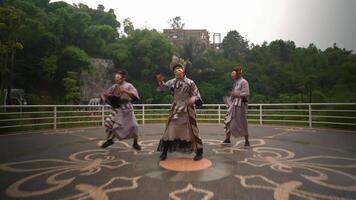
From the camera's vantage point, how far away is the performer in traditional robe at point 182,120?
13.5ft

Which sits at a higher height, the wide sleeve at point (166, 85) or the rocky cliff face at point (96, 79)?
the rocky cliff face at point (96, 79)

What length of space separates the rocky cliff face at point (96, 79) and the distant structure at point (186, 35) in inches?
730

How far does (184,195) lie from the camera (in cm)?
261

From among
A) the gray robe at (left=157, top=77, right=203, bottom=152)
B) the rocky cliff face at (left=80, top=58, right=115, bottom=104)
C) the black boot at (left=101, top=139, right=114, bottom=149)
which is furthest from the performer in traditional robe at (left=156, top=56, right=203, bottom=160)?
the rocky cliff face at (left=80, top=58, right=115, bottom=104)

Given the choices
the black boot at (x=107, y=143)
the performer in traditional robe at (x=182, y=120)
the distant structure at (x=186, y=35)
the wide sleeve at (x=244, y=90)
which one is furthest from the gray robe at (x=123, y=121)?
the distant structure at (x=186, y=35)

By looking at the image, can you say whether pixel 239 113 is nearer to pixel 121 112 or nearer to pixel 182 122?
pixel 182 122

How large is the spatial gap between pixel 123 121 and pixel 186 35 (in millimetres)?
55094

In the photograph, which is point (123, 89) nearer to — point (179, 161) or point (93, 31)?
point (179, 161)

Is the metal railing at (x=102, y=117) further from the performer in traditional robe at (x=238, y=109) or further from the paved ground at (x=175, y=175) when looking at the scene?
the performer in traditional robe at (x=238, y=109)

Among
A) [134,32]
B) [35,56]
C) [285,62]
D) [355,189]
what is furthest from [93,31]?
[355,189]

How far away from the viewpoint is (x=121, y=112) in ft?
17.0

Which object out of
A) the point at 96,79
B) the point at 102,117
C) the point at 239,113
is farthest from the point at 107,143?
the point at 96,79

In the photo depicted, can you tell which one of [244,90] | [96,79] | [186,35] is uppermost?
[186,35]

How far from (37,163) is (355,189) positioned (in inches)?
165
